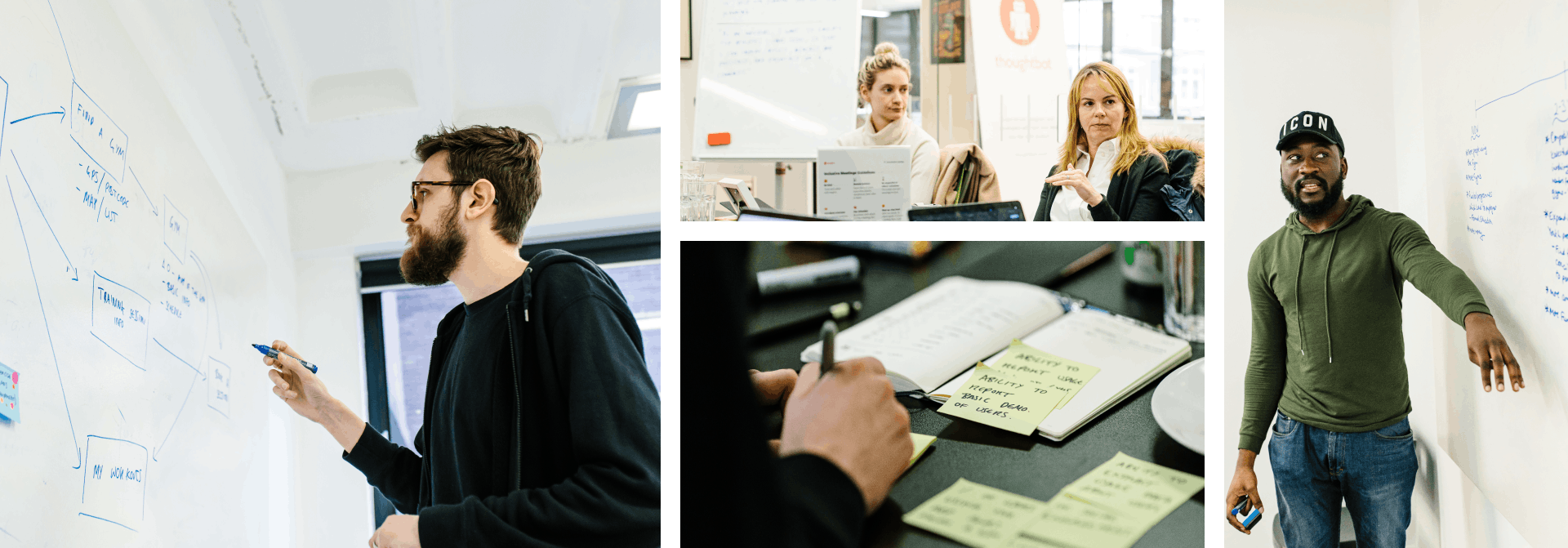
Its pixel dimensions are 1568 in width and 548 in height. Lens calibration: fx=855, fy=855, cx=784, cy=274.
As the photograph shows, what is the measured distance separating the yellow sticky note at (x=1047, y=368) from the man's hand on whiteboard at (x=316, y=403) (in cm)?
123

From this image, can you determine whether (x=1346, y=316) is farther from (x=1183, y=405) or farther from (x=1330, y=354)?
(x=1183, y=405)

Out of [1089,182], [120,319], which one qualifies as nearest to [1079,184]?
[1089,182]

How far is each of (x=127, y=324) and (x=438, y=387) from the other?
495 millimetres

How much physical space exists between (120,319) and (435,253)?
1.60 ft

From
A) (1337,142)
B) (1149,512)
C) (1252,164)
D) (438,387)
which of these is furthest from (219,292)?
(1252,164)

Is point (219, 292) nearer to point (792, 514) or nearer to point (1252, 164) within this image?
point (792, 514)

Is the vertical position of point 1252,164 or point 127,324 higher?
point 1252,164

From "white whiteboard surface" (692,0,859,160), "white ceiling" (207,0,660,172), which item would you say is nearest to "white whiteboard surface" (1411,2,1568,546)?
"white whiteboard surface" (692,0,859,160)

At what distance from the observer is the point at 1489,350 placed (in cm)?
173

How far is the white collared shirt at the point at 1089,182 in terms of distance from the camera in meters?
1.58

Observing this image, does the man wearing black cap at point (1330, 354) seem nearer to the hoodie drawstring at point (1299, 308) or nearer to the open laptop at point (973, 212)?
the hoodie drawstring at point (1299, 308)

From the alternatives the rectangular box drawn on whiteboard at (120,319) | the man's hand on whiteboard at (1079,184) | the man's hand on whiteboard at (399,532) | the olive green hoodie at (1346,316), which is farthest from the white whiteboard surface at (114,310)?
the olive green hoodie at (1346,316)

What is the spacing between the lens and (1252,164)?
2529 mm

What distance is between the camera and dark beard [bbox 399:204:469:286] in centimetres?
163
